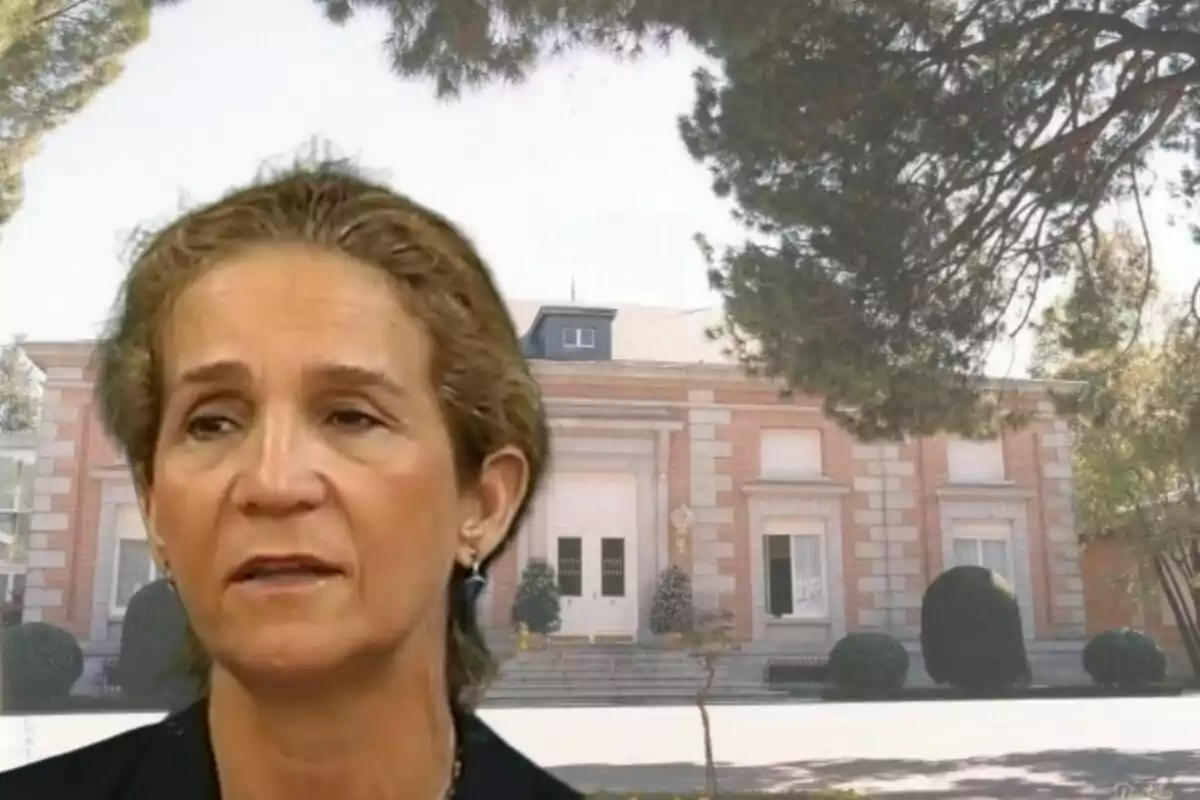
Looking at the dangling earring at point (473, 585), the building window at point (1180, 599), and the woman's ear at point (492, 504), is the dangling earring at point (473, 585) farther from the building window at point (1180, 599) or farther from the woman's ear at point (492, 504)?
the building window at point (1180, 599)

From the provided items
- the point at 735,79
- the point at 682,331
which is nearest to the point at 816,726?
the point at 682,331

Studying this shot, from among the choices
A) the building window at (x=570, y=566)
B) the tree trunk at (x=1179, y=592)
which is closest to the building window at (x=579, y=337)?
the building window at (x=570, y=566)

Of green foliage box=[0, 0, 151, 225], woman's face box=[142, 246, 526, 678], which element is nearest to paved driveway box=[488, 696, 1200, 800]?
woman's face box=[142, 246, 526, 678]

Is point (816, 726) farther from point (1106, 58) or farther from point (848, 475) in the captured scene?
point (1106, 58)

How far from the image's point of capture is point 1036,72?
1.82m

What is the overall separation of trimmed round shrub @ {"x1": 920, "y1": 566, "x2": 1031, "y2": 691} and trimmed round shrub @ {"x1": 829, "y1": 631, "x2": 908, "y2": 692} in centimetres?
5

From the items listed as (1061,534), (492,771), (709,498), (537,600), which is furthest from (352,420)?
(1061,534)

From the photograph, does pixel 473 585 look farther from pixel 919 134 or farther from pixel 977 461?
pixel 919 134

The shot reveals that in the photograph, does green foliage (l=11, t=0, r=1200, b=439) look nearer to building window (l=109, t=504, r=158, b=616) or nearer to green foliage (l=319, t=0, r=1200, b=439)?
green foliage (l=319, t=0, r=1200, b=439)

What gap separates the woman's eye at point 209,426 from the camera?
0.59 metres

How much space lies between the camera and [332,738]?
585 millimetres

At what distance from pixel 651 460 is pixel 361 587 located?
45.9 inches

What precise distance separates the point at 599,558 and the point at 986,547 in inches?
23.8

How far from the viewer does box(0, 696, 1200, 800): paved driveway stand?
1643 mm
